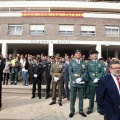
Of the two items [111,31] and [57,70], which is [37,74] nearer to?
[57,70]

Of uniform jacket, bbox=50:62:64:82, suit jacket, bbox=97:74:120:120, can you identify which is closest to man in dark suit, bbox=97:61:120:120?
suit jacket, bbox=97:74:120:120

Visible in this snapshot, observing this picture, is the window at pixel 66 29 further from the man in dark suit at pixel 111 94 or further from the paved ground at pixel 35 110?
the man in dark suit at pixel 111 94

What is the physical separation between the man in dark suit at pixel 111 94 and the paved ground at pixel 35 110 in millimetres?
3196

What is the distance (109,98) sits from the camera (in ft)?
13.7

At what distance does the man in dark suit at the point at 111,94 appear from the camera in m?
4.09

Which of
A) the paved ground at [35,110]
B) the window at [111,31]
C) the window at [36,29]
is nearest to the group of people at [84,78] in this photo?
the paved ground at [35,110]

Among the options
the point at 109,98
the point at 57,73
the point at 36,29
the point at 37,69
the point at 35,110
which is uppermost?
the point at 36,29

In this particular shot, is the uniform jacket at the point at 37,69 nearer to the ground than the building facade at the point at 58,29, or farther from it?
nearer to the ground

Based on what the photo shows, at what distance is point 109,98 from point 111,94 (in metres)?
0.10

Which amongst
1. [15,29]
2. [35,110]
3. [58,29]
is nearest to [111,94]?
[35,110]

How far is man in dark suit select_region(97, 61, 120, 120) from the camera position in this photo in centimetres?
409

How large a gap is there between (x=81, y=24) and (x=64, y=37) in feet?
8.88

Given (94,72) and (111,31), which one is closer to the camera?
(94,72)

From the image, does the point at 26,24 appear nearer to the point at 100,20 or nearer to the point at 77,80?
the point at 100,20
